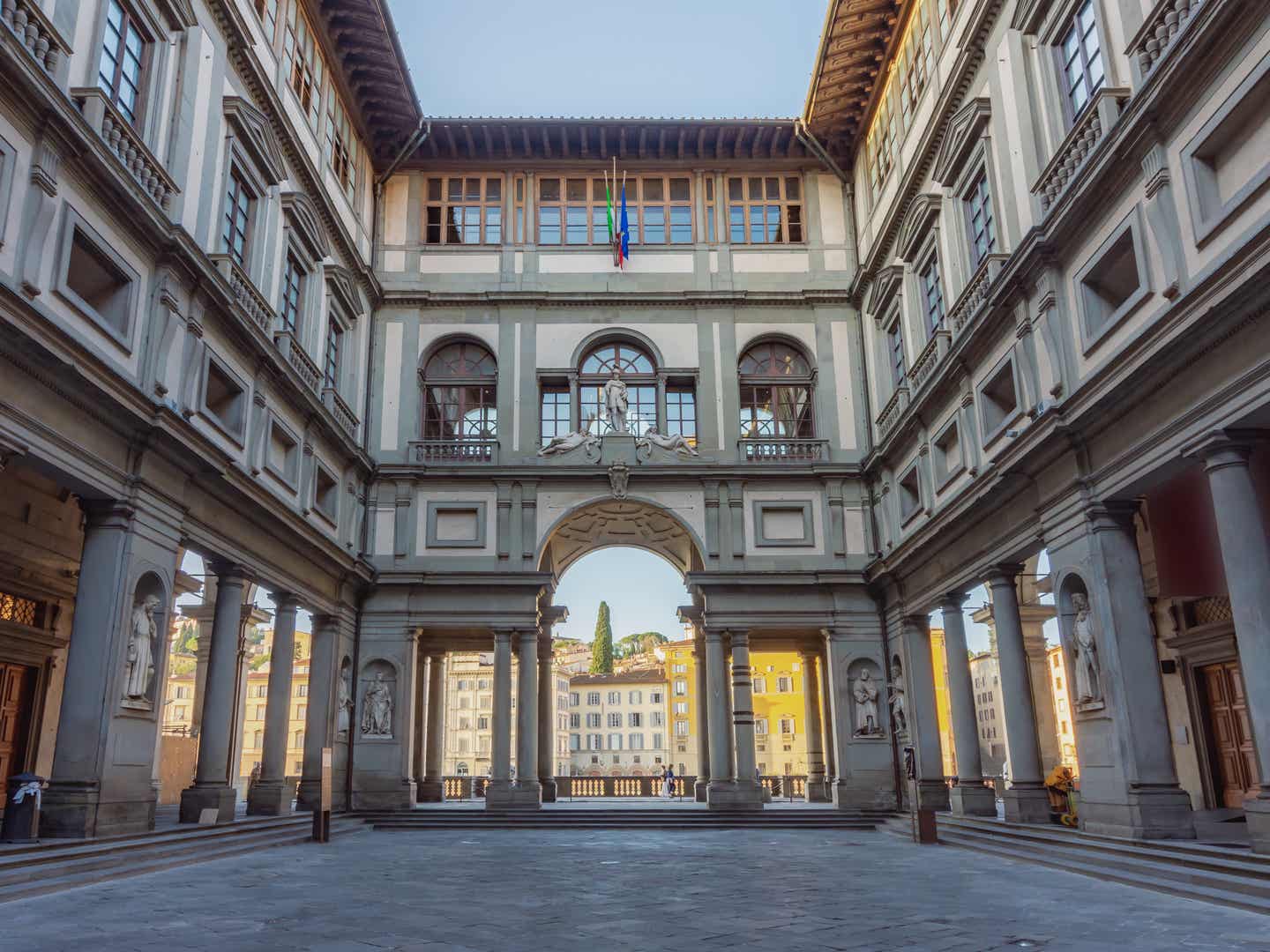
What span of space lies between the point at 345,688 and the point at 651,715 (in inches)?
3237

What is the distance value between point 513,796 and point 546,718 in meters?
6.34

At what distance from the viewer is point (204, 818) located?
17719mm

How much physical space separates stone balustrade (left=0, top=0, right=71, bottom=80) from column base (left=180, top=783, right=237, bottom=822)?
11.9m

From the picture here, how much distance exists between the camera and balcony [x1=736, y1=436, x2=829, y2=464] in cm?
2870

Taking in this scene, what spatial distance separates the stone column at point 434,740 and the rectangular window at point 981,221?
20.2 metres

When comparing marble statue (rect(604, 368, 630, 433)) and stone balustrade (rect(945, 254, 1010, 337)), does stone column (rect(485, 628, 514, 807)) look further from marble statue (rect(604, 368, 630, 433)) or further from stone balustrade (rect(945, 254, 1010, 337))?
stone balustrade (rect(945, 254, 1010, 337))

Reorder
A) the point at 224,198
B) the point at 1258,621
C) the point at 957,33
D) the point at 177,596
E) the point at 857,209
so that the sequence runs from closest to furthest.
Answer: the point at 1258,621 → the point at 224,198 → the point at 957,33 → the point at 177,596 → the point at 857,209

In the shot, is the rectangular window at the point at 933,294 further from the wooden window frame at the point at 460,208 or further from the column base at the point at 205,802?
the column base at the point at 205,802

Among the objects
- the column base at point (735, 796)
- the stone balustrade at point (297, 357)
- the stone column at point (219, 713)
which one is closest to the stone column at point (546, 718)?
the column base at point (735, 796)

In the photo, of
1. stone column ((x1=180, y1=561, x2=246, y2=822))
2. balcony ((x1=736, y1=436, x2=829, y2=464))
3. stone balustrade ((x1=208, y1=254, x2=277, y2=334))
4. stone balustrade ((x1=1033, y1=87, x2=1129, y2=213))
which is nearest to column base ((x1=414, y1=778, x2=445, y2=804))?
stone column ((x1=180, y1=561, x2=246, y2=822))

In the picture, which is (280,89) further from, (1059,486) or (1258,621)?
(1258,621)

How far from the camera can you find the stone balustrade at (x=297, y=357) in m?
21.8

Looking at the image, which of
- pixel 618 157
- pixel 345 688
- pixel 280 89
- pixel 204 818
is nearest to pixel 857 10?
pixel 618 157

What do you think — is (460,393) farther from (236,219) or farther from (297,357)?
(236,219)
